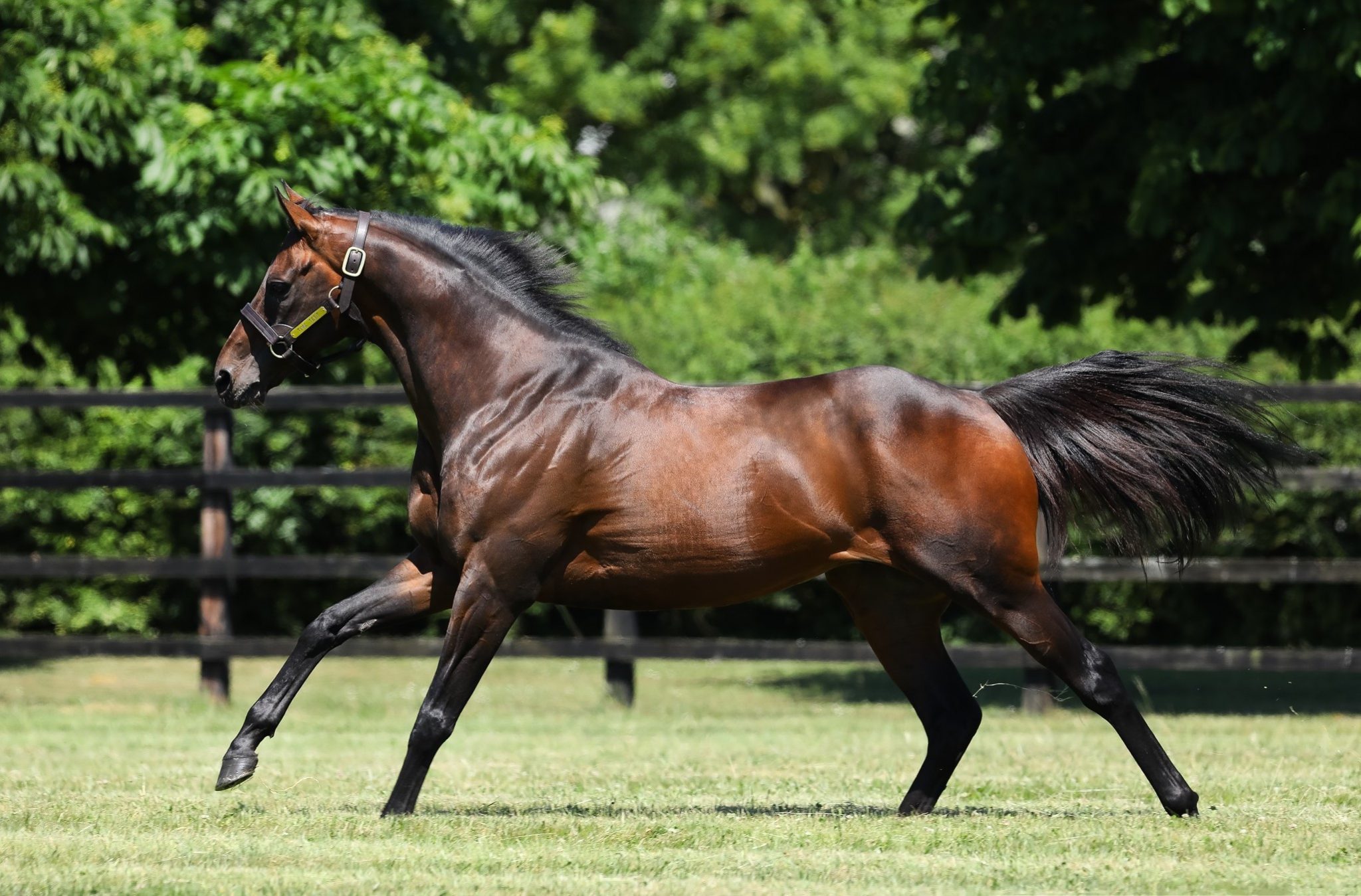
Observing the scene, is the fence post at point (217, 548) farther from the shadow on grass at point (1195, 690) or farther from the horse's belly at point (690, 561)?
the horse's belly at point (690, 561)

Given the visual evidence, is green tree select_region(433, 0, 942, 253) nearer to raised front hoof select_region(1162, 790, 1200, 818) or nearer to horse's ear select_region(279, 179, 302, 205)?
horse's ear select_region(279, 179, 302, 205)

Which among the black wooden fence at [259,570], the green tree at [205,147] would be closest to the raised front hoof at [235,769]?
the black wooden fence at [259,570]

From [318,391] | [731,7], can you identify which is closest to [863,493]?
[318,391]

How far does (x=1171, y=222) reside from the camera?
10.6 m

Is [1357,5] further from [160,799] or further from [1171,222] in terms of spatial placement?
[160,799]

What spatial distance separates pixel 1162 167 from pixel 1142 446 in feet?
13.7

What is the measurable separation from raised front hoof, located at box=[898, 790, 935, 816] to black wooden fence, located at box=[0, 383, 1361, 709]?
3.99m

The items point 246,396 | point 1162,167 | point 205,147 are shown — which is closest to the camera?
point 246,396

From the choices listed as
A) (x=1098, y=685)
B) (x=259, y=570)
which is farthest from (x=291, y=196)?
(x=259, y=570)

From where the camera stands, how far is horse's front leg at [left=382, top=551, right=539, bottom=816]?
5973 millimetres

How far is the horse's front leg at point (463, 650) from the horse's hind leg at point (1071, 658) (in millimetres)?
1523

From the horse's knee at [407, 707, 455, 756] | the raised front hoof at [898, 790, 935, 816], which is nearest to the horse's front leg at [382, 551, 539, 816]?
the horse's knee at [407, 707, 455, 756]

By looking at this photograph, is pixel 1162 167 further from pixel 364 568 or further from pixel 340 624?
pixel 340 624

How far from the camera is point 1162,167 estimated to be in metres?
10.1
